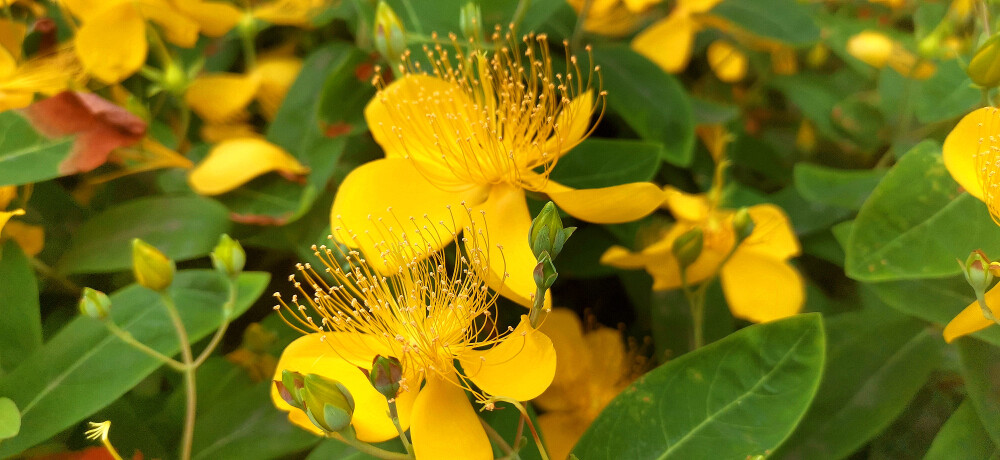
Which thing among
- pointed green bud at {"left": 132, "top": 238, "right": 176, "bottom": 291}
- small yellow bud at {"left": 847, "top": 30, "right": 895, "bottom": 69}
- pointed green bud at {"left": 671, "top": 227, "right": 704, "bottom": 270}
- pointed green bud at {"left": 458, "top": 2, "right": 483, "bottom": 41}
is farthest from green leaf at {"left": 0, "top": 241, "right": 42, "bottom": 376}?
small yellow bud at {"left": 847, "top": 30, "right": 895, "bottom": 69}

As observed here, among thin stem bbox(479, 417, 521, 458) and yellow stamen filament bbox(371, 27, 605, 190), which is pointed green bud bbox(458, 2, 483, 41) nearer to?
yellow stamen filament bbox(371, 27, 605, 190)

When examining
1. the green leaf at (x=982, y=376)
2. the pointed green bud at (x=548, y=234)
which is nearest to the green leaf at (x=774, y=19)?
the green leaf at (x=982, y=376)

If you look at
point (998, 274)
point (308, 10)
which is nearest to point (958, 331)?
point (998, 274)

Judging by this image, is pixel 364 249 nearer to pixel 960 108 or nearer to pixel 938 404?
pixel 938 404

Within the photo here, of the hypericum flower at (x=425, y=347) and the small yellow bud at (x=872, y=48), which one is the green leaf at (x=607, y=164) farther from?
the small yellow bud at (x=872, y=48)

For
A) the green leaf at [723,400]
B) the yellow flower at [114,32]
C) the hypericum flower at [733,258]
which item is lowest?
the hypericum flower at [733,258]
